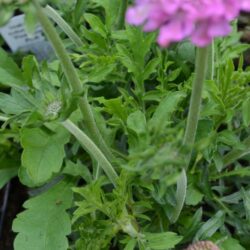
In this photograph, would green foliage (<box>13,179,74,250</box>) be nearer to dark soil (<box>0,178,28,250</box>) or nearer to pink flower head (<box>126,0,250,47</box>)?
dark soil (<box>0,178,28,250</box>)

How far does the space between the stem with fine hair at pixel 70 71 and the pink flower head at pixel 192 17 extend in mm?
233

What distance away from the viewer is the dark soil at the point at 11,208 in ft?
5.48

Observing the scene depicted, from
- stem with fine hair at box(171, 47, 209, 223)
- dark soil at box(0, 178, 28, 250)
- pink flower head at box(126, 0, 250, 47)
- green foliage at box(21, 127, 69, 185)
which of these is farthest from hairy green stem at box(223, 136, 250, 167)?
dark soil at box(0, 178, 28, 250)

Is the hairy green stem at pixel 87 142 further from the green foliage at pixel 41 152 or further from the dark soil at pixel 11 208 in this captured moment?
the dark soil at pixel 11 208

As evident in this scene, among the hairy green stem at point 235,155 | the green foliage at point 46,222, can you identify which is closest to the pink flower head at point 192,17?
the hairy green stem at point 235,155

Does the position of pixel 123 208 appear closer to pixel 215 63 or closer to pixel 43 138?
pixel 43 138

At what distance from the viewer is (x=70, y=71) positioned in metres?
0.97

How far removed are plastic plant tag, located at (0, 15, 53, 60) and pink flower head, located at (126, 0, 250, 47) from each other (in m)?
1.01

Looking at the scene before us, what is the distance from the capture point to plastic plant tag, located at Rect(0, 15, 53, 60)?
1.64 metres

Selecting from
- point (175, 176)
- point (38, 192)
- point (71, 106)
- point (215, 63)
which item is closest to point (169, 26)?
point (175, 176)

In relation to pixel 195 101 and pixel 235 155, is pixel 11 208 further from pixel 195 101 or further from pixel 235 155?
pixel 195 101

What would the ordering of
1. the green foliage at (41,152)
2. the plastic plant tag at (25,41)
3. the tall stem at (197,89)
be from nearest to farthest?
the tall stem at (197,89) → the green foliage at (41,152) → the plastic plant tag at (25,41)

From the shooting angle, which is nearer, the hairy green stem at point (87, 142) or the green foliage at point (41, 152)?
the hairy green stem at point (87, 142)

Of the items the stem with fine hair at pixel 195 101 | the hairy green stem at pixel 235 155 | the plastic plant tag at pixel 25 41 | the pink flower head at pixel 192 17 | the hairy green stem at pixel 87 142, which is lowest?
the hairy green stem at pixel 235 155
